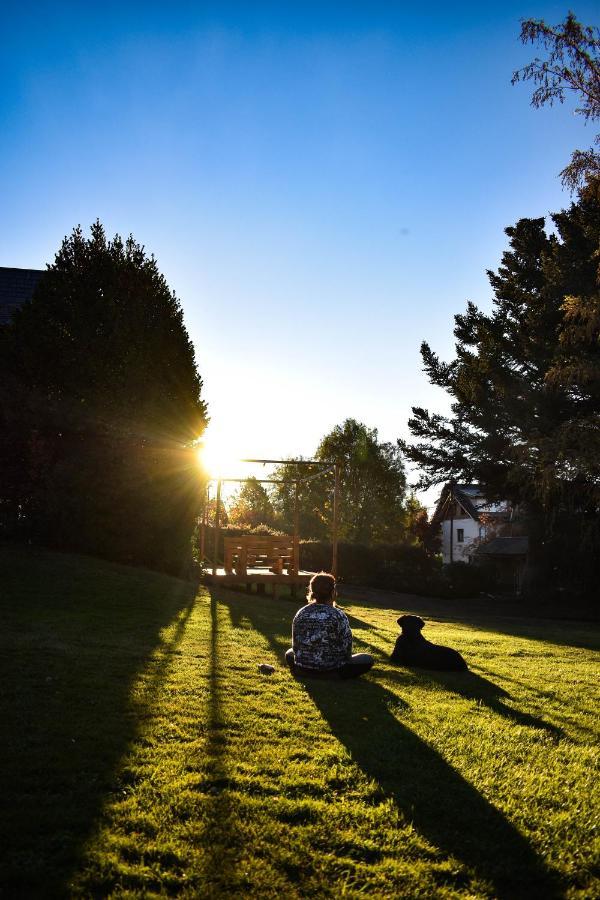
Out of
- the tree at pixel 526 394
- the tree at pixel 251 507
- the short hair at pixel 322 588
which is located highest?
the tree at pixel 526 394

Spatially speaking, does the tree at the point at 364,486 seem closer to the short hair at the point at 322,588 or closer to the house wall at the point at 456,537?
the house wall at the point at 456,537

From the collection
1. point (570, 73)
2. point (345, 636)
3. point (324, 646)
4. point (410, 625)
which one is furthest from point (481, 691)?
point (570, 73)

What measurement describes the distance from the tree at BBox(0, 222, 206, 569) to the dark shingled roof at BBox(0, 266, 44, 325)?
309 inches

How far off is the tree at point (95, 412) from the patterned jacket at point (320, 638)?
34.3 ft

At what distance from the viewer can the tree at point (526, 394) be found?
25.4 meters

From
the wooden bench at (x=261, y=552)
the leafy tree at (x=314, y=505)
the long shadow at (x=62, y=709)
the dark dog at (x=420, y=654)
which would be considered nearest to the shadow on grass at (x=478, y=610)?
the wooden bench at (x=261, y=552)

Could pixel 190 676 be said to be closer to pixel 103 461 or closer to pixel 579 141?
pixel 103 461

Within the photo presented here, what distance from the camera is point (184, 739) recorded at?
485 cm

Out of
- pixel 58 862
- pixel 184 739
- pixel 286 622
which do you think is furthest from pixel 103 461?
pixel 58 862

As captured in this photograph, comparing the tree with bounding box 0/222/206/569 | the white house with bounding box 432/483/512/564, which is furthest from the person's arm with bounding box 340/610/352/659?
the white house with bounding box 432/483/512/564

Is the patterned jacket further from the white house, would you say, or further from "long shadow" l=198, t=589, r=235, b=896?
the white house

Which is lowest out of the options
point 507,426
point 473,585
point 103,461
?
point 473,585

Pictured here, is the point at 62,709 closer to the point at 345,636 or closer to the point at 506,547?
the point at 345,636

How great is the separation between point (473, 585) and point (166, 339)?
76.8ft
